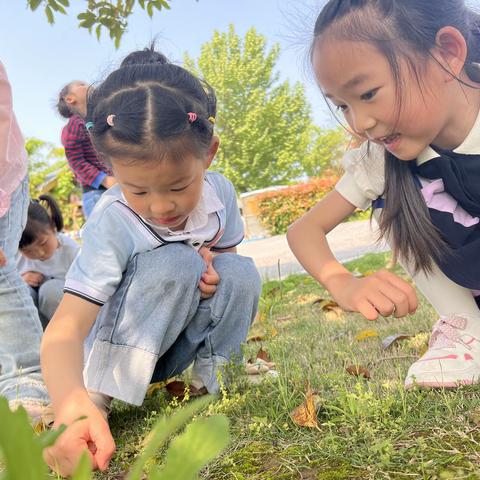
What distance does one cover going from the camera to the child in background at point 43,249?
12.5ft

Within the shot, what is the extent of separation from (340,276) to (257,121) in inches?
1122

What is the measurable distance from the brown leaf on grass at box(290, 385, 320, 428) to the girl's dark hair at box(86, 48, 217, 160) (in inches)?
30.0

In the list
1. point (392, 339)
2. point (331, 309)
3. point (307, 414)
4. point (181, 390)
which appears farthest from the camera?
point (331, 309)

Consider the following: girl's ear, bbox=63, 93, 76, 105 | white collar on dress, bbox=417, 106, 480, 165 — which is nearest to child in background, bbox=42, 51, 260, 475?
white collar on dress, bbox=417, 106, 480, 165

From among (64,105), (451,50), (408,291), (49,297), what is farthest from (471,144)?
(64,105)

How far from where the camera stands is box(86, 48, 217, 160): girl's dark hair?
1625 millimetres

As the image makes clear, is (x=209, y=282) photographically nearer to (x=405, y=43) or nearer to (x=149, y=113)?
(x=149, y=113)

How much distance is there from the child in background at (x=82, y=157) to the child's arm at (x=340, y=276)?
7.44ft

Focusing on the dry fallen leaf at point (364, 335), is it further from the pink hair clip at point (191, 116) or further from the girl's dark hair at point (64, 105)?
the girl's dark hair at point (64, 105)

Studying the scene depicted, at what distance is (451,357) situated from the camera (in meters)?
1.57

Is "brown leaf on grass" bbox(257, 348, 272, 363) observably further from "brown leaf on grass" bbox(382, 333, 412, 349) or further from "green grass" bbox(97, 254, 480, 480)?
"brown leaf on grass" bbox(382, 333, 412, 349)

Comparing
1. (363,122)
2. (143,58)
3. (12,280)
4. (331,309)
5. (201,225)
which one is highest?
(143,58)

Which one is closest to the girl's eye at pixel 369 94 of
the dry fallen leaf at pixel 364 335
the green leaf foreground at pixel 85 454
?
the dry fallen leaf at pixel 364 335

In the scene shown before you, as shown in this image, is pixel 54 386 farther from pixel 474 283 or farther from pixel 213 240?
pixel 474 283
